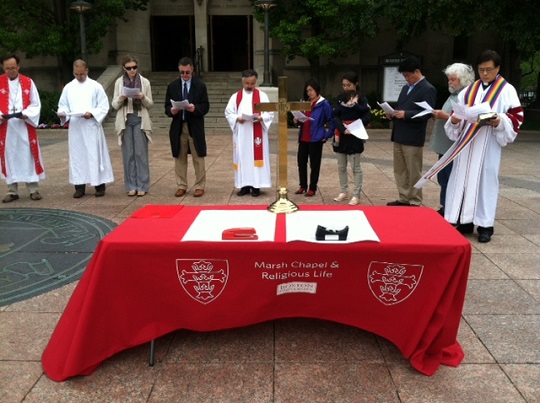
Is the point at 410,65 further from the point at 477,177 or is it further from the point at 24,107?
the point at 24,107

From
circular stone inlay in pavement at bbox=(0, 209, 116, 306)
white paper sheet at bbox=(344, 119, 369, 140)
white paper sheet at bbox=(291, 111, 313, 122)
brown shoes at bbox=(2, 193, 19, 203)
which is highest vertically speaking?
white paper sheet at bbox=(291, 111, 313, 122)

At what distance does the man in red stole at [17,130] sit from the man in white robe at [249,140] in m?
2.89

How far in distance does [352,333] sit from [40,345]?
212cm

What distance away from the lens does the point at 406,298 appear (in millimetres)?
3156

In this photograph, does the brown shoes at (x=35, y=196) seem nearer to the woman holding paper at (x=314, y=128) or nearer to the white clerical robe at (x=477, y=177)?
the woman holding paper at (x=314, y=128)

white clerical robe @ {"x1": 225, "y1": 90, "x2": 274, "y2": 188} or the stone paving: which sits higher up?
white clerical robe @ {"x1": 225, "y1": 90, "x2": 274, "y2": 188}

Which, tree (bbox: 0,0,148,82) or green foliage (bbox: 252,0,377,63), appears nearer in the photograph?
green foliage (bbox: 252,0,377,63)

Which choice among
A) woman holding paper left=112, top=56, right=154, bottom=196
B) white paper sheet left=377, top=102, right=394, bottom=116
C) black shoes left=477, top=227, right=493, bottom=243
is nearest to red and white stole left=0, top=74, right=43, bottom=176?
woman holding paper left=112, top=56, right=154, bottom=196

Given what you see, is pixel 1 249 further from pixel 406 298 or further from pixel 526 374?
pixel 526 374

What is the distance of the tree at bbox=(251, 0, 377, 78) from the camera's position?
16.5 m

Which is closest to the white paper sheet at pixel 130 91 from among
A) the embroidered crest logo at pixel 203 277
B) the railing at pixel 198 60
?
the embroidered crest logo at pixel 203 277

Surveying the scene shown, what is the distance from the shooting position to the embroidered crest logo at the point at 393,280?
121 inches

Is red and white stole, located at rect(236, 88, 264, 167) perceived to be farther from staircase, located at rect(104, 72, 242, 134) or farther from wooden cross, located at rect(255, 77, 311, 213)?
staircase, located at rect(104, 72, 242, 134)

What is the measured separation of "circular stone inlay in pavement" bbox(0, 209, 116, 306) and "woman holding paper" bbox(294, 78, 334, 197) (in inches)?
115
